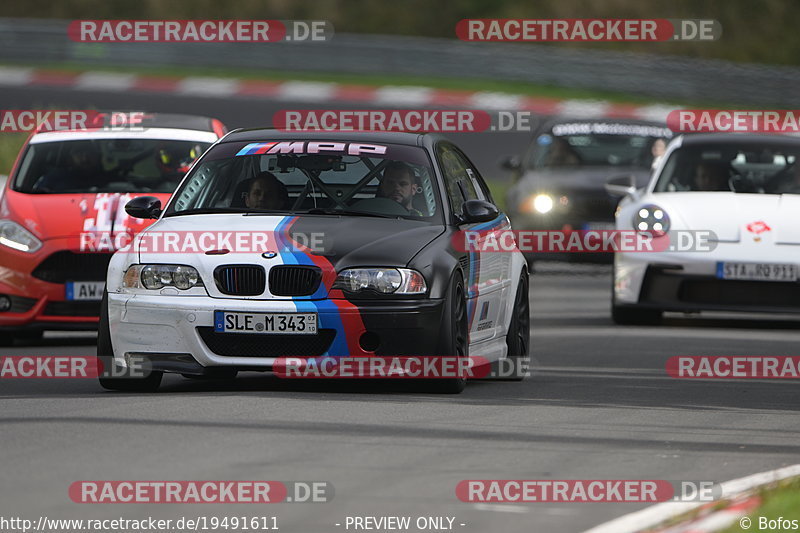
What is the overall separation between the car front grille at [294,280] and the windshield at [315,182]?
2.20 ft

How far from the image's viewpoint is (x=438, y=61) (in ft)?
128

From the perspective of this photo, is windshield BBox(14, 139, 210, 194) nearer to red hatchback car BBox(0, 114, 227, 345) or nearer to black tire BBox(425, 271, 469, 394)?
red hatchback car BBox(0, 114, 227, 345)

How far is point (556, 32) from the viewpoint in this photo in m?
48.5

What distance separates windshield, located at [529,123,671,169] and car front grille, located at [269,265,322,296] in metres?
10.9

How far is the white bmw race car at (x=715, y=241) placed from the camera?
13.8 m

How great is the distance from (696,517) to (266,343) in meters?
3.61

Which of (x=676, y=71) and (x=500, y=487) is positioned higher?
(x=676, y=71)

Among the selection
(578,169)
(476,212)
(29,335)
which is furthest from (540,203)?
(476,212)

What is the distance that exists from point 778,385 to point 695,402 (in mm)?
1210

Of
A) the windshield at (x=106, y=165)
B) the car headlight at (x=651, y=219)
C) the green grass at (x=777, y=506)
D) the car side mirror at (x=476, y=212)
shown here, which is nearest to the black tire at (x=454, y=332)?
the car side mirror at (x=476, y=212)

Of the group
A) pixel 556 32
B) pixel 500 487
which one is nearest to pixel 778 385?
pixel 500 487

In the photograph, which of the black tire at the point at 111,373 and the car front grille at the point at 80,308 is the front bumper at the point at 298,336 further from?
the car front grille at the point at 80,308

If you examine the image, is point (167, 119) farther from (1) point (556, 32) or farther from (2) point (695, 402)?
(1) point (556, 32)

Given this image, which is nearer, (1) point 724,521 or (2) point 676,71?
(1) point 724,521
